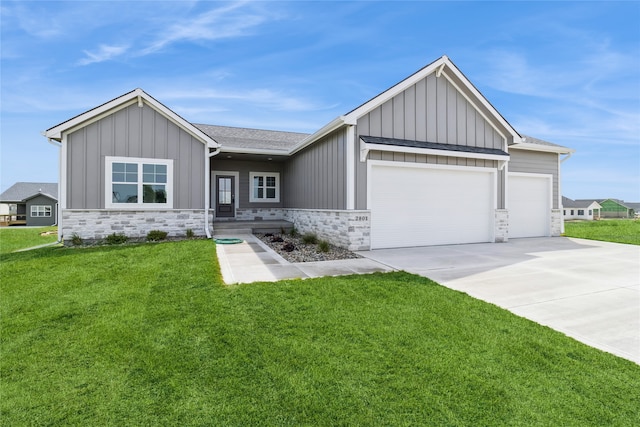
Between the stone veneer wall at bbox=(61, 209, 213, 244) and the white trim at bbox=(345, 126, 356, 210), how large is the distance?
5.40 m

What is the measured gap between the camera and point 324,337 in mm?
3188

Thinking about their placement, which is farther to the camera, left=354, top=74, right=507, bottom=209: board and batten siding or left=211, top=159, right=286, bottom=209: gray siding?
left=211, top=159, right=286, bottom=209: gray siding

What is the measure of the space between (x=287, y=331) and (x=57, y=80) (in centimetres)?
1262

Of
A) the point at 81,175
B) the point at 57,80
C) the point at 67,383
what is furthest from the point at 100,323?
the point at 57,80

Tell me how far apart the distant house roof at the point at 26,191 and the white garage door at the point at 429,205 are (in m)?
34.3

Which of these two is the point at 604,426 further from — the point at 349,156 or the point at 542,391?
the point at 349,156

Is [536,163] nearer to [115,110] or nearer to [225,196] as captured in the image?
[225,196]

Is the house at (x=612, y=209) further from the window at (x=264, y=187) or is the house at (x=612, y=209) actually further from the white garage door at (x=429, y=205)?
the window at (x=264, y=187)

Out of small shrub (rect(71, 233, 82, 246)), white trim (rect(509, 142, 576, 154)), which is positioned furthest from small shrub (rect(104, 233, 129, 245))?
white trim (rect(509, 142, 576, 154))

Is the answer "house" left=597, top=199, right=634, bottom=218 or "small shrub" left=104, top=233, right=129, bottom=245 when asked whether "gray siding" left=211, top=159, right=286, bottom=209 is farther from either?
"house" left=597, top=199, right=634, bottom=218

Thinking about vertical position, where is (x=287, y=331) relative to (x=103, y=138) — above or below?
below

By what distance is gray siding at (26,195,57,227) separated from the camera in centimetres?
2916

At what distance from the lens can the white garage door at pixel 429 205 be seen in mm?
9195

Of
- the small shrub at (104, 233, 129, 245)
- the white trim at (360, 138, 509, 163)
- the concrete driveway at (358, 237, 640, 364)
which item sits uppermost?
the white trim at (360, 138, 509, 163)
